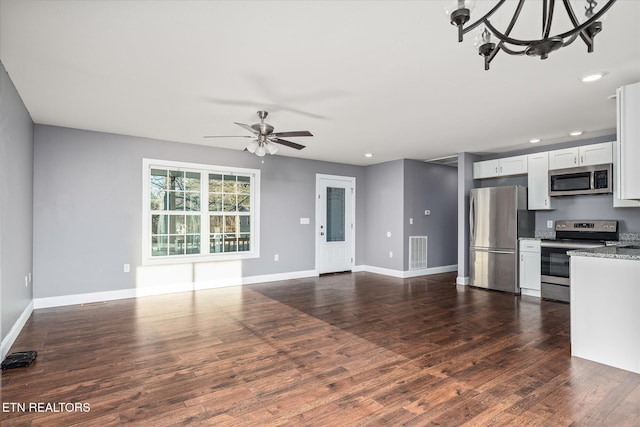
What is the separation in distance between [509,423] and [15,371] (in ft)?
11.9

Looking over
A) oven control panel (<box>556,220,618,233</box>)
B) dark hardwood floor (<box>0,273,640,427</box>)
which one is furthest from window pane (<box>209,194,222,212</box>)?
oven control panel (<box>556,220,618,233</box>)

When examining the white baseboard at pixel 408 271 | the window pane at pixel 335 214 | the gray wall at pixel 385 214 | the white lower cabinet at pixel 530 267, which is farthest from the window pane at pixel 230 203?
the white lower cabinet at pixel 530 267

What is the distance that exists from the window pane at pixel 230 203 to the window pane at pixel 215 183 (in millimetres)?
181

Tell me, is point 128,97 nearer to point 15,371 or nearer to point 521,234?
point 15,371

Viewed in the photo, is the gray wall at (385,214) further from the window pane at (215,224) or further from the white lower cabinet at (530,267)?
the window pane at (215,224)

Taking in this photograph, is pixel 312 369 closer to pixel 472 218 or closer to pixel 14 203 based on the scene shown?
pixel 14 203

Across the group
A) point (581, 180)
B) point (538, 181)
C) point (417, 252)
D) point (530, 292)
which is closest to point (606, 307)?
point (530, 292)

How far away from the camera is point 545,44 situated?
1.50 meters

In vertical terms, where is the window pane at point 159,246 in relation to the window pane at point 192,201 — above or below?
below

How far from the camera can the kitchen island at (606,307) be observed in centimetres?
279

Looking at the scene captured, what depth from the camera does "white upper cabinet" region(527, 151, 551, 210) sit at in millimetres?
5473

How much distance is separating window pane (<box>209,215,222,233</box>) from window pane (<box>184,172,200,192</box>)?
1.83 feet

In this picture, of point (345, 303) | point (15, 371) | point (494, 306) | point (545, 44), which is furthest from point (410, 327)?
point (15, 371)

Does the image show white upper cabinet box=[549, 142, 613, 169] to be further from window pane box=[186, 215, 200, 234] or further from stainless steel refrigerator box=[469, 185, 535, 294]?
window pane box=[186, 215, 200, 234]
